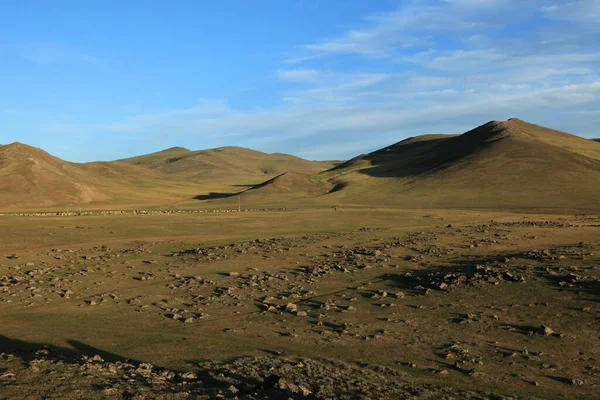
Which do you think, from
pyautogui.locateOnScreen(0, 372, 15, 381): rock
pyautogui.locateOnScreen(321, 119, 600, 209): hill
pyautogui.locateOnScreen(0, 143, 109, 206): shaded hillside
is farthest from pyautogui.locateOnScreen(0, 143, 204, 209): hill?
pyautogui.locateOnScreen(0, 372, 15, 381): rock

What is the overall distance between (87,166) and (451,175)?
9932cm

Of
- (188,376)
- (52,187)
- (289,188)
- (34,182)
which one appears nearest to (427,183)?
(289,188)

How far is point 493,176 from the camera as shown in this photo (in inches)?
3679

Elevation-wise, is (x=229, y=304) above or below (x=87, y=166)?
below

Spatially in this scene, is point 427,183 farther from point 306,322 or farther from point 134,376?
point 134,376

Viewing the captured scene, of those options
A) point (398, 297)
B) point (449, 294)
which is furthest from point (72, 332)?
point (449, 294)

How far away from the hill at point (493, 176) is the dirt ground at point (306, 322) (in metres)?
52.5

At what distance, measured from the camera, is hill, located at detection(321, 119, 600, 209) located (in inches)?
3036

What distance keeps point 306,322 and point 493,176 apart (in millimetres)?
86560

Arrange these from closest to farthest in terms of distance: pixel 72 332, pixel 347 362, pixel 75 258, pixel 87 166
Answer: pixel 347 362 < pixel 72 332 < pixel 75 258 < pixel 87 166

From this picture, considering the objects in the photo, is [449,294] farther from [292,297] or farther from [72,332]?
[72,332]

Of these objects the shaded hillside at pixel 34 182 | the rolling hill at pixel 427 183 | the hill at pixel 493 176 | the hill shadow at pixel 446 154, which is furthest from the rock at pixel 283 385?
the hill shadow at pixel 446 154

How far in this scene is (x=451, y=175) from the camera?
10019 centimetres

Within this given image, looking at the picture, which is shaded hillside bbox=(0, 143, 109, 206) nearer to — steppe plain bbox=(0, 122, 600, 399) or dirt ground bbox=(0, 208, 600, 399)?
steppe plain bbox=(0, 122, 600, 399)
